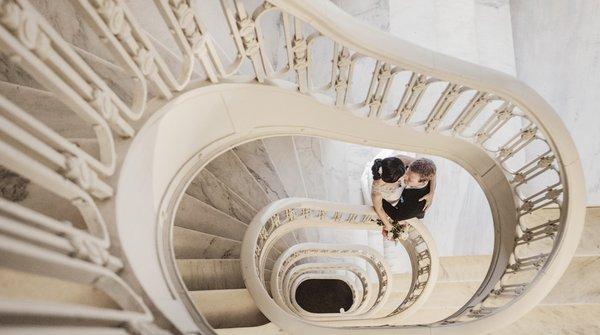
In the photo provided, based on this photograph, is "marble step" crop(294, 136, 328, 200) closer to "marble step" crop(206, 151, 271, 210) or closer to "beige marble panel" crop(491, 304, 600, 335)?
"marble step" crop(206, 151, 271, 210)

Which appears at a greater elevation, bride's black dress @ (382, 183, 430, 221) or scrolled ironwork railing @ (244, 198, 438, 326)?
bride's black dress @ (382, 183, 430, 221)

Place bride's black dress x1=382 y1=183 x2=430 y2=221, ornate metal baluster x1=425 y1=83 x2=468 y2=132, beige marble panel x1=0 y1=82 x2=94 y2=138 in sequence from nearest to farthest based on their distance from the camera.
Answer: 1. beige marble panel x1=0 y1=82 x2=94 y2=138
2. ornate metal baluster x1=425 y1=83 x2=468 y2=132
3. bride's black dress x1=382 y1=183 x2=430 y2=221

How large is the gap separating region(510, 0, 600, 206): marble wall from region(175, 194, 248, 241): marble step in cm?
341

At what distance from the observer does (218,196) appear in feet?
13.2

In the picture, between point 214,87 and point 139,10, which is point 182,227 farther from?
point 139,10

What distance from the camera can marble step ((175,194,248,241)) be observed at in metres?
3.51

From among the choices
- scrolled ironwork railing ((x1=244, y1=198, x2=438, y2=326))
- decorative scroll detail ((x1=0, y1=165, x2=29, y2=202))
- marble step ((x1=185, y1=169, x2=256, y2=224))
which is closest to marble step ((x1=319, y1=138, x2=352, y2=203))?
scrolled ironwork railing ((x1=244, y1=198, x2=438, y2=326))

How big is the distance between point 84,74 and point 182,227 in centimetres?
212

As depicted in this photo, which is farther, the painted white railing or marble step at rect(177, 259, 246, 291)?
the painted white railing

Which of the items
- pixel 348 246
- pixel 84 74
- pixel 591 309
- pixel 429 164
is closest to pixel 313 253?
pixel 348 246

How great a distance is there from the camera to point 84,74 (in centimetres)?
153

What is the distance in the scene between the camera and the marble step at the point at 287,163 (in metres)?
4.90

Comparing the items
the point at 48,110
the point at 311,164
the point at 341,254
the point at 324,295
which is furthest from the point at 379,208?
the point at 324,295

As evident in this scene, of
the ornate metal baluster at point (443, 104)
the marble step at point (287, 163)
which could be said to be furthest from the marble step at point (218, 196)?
the ornate metal baluster at point (443, 104)
